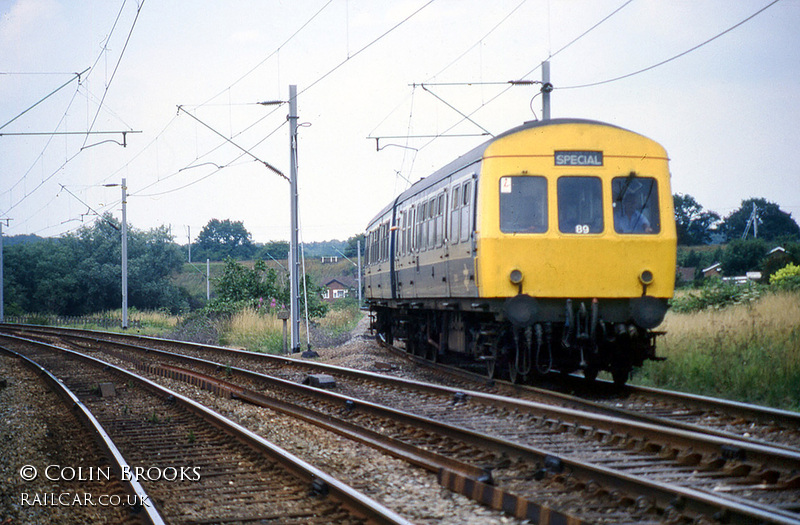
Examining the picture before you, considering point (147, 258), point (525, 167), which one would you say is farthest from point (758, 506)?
point (147, 258)

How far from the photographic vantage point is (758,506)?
4727 mm

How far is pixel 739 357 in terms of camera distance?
37.8 ft

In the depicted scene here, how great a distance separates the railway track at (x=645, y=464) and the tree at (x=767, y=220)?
69.7 m

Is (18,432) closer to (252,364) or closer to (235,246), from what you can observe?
(252,364)

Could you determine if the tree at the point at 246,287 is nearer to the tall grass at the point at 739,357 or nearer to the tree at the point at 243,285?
the tree at the point at 243,285

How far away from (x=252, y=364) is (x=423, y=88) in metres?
7.15

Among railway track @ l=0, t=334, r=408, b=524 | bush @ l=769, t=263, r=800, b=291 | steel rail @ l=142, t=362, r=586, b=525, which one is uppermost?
bush @ l=769, t=263, r=800, b=291

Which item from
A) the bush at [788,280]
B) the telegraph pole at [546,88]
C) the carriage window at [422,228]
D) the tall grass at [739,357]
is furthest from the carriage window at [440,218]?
the bush at [788,280]

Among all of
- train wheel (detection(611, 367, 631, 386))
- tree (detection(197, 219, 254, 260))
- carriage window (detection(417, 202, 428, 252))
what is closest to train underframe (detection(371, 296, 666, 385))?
train wheel (detection(611, 367, 631, 386))

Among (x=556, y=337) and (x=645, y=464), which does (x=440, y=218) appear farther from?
(x=645, y=464)

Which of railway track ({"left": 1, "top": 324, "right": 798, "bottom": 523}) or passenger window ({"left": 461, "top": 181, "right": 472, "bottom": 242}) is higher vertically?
passenger window ({"left": 461, "top": 181, "right": 472, "bottom": 242})

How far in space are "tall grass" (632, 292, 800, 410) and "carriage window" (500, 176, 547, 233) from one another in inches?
122

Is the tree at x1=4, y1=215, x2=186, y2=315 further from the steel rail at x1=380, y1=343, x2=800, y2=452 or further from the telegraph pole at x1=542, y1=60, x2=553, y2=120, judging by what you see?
the steel rail at x1=380, y1=343, x2=800, y2=452

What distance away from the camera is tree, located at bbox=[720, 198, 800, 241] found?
7350 cm
